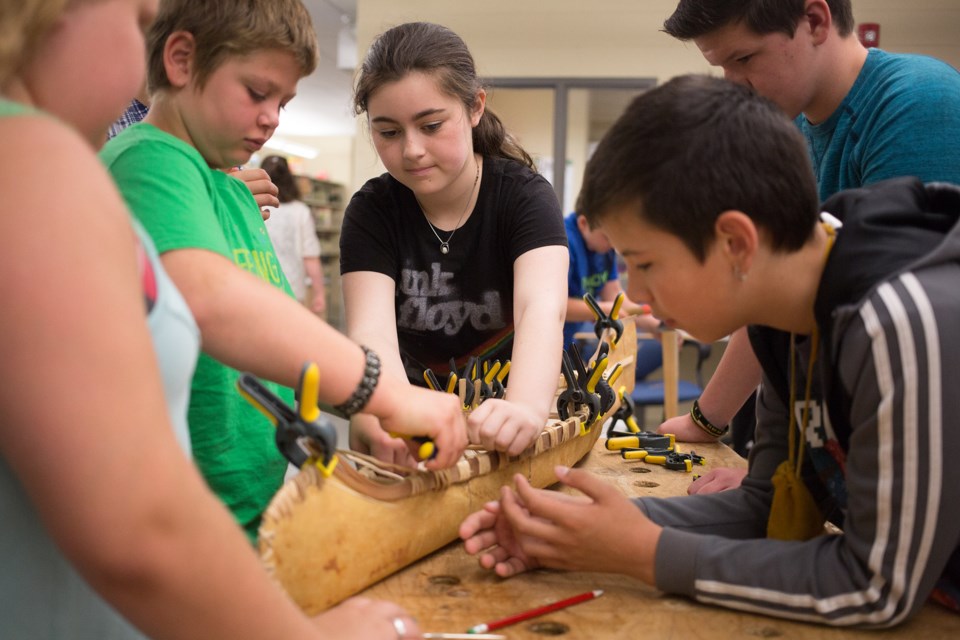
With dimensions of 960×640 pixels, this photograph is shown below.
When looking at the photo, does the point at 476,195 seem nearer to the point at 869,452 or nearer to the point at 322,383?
the point at 322,383

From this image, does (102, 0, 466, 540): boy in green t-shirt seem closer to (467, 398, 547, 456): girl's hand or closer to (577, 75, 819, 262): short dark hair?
(467, 398, 547, 456): girl's hand

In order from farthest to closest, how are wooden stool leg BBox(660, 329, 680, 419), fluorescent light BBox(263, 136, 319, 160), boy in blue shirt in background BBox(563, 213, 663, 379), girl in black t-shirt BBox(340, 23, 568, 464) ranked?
fluorescent light BBox(263, 136, 319, 160)
wooden stool leg BBox(660, 329, 680, 419)
boy in blue shirt in background BBox(563, 213, 663, 379)
girl in black t-shirt BBox(340, 23, 568, 464)

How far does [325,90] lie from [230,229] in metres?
11.4

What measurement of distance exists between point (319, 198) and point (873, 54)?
1411 cm

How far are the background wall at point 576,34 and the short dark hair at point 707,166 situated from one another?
6.30 m

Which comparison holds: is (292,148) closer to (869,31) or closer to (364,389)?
(869,31)

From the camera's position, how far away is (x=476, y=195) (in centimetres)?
171

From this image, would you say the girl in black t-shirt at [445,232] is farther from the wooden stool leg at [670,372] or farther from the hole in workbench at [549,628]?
the wooden stool leg at [670,372]

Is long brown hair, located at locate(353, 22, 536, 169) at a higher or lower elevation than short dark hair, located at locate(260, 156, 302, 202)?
higher

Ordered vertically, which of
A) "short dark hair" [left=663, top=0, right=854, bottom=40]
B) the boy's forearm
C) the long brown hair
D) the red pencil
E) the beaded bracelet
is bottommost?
the beaded bracelet

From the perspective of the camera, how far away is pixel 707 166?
907 millimetres

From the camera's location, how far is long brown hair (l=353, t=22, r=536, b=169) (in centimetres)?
153

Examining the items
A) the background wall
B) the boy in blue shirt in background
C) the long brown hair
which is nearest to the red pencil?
the long brown hair

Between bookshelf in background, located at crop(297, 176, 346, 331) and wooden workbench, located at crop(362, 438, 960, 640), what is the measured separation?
12990 mm
